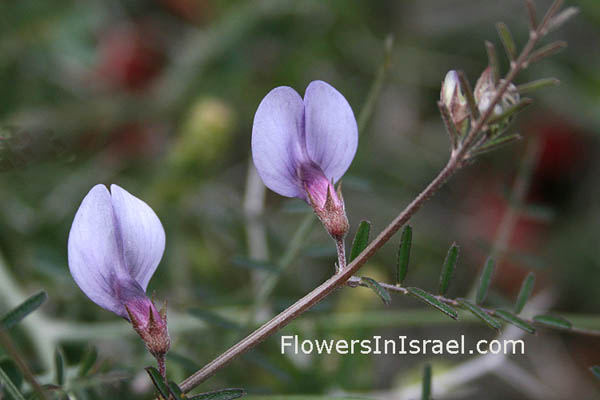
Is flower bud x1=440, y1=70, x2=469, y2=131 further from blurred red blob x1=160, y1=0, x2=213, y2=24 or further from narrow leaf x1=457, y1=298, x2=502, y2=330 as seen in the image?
blurred red blob x1=160, y1=0, x2=213, y2=24

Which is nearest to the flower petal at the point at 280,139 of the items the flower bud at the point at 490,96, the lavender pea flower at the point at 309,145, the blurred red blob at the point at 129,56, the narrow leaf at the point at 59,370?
the lavender pea flower at the point at 309,145

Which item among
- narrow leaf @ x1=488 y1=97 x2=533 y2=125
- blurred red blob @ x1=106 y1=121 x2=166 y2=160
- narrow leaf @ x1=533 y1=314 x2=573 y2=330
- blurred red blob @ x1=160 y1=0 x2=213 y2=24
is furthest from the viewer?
blurred red blob @ x1=160 y1=0 x2=213 y2=24

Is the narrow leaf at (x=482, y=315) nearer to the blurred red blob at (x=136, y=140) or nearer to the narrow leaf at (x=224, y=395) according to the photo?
the narrow leaf at (x=224, y=395)

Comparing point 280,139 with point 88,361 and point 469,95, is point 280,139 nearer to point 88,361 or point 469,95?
point 469,95

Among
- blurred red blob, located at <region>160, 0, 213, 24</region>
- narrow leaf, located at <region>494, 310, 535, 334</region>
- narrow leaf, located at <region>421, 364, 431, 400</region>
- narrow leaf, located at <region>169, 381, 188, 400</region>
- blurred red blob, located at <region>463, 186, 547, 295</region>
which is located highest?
→ blurred red blob, located at <region>160, 0, 213, 24</region>

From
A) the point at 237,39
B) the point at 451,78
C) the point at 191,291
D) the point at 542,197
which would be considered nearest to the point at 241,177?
the point at 237,39

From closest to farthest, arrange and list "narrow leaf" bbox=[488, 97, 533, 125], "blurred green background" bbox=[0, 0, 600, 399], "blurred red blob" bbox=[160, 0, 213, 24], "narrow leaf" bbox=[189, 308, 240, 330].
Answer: "narrow leaf" bbox=[488, 97, 533, 125], "narrow leaf" bbox=[189, 308, 240, 330], "blurred green background" bbox=[0, 0, 600, 399], "blurred red blob" bbox=[160, 0, 213, 24]

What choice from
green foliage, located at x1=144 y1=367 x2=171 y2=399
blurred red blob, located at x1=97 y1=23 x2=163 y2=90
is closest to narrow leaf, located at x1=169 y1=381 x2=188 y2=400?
green foliage, located at x1=144 y1=367 x2=171 y2=399
